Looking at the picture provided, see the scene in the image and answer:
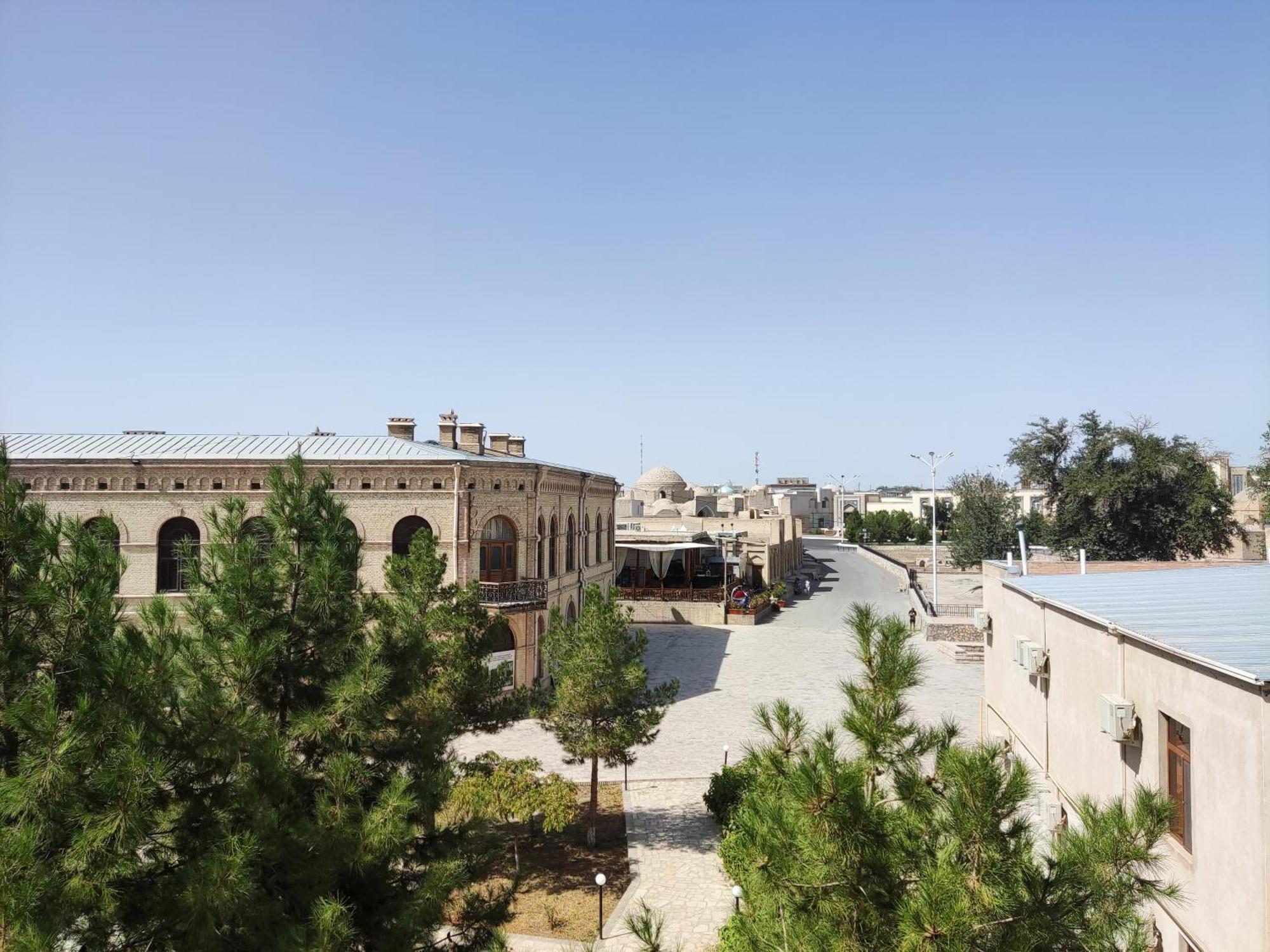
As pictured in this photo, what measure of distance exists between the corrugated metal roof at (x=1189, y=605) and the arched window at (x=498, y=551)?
12772 millimetres

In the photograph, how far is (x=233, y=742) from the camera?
6023 millimetres

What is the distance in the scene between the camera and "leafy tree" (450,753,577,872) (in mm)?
12305

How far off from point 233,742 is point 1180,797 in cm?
807

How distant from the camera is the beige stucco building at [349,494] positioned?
20094 mm

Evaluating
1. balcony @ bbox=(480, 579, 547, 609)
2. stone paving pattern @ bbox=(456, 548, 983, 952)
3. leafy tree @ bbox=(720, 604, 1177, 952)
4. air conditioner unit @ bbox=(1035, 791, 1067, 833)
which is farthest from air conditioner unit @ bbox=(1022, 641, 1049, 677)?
balcony @ bbox=(480, 579, 547, 609)

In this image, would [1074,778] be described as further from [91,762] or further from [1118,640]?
[91,762]

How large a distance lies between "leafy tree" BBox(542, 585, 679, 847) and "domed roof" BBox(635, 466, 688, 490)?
232 feet

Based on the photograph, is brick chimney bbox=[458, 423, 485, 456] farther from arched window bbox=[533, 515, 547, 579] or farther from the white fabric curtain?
the white fabric curtain

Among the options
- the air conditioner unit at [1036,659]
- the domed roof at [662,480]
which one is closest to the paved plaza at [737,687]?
the air conditioner unit at [1036,659]

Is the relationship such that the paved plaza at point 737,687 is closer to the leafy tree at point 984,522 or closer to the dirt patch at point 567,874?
the dirt patch at point 567,874

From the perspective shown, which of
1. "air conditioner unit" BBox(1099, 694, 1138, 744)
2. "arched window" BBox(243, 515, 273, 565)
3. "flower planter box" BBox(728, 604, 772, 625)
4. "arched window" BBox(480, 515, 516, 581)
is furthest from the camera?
"flower planter box" BBox(728, 604, 772, 625)

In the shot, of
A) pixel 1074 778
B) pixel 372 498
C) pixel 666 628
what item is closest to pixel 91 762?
pixel 1074 778

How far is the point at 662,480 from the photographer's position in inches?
3401

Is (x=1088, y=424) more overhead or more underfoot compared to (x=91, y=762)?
more overhead
